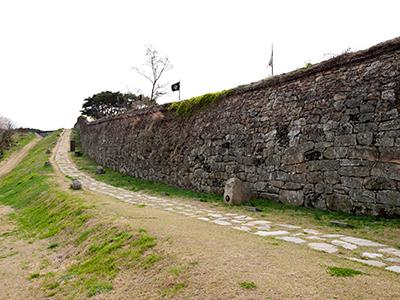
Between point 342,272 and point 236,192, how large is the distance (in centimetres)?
453

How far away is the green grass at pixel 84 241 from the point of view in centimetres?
400

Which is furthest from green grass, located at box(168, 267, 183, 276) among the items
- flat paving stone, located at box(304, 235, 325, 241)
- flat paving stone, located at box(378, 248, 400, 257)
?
flat paving stone, located at box(378, 248, 400, 257)

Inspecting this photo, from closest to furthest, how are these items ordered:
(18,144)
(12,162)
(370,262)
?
(370,262), (12,162), (18,144)

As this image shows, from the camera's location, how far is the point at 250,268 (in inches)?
124

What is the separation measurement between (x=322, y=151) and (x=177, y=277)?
4373 millimetres

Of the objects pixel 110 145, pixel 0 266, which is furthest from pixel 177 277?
pixel 110 145

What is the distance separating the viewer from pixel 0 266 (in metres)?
5.41

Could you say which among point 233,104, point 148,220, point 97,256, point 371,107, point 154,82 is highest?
point 154,82

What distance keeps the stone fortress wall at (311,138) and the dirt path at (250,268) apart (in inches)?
64.1

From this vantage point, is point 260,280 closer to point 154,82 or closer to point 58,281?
point 58,281

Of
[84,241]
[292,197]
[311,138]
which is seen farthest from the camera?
[292,197]

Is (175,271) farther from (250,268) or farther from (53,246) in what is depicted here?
(53,246)

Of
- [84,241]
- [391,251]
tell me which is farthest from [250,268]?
[84,241]

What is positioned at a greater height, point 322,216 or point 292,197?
point 292,197
